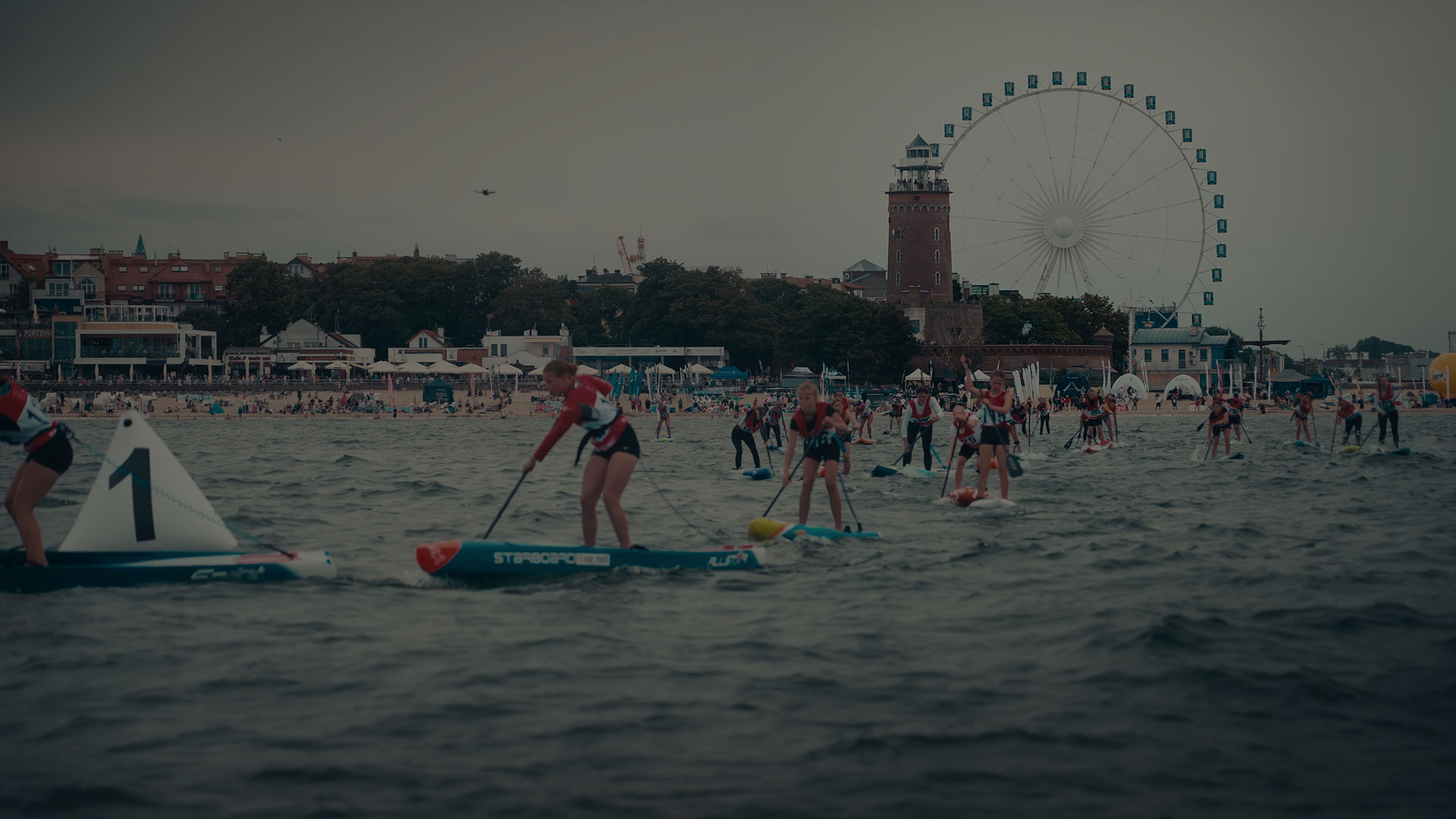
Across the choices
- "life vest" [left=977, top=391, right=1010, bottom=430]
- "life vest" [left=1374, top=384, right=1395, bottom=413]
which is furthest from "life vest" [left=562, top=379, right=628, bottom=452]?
"life vest" [left=1374, top=384, right=1395, bottom=413]

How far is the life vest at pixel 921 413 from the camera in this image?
86.2 feet

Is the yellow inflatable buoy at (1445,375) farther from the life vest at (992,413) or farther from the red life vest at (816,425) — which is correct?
the red life vest at (816,425)

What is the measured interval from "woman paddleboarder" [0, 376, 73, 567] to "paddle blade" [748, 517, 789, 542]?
25.2 feet

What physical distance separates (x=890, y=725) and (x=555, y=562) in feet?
19.1

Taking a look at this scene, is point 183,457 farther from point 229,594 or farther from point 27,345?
point 27,345

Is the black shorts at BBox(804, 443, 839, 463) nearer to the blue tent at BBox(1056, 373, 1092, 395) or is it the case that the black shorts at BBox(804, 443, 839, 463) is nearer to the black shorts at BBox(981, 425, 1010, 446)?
the black shorts at BBox(981, 425, 1010, 446)

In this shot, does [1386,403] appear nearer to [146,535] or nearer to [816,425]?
[816,425]

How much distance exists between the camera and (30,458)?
1184 cm

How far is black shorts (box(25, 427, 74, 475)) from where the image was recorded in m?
11.8

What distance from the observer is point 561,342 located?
130m

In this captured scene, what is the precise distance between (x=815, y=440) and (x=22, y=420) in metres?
8.60

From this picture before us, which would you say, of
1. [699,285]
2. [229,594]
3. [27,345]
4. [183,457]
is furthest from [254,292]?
[229,594]

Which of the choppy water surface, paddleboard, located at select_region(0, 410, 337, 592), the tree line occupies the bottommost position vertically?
the choppy water surface

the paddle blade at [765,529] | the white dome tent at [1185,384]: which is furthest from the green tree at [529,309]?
the paddle blade at [765,529]
